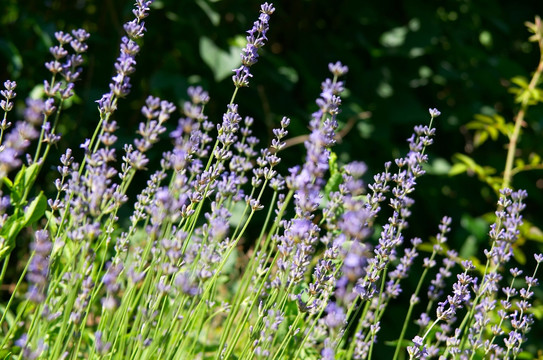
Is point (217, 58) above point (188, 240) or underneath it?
above

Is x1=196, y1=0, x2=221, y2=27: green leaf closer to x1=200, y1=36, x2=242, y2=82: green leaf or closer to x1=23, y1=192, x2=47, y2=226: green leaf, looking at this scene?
x1=200, y1=36, x2=242, y2=82: green leaf

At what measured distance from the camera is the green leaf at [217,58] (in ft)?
8.46

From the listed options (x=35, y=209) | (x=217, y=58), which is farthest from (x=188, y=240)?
(x=217, y=58)

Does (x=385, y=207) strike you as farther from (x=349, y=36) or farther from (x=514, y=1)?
(x=514, y=1)

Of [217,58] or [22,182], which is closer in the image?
[22,182]

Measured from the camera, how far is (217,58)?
2.62m

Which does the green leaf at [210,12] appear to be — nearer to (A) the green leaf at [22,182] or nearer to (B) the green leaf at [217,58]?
(B) the green leaf at [217,58]

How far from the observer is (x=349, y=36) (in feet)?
10.3

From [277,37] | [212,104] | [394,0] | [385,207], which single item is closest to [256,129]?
[212,104]

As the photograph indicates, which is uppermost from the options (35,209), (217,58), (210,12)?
(210,12)

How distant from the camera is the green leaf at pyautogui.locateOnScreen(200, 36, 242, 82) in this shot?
2.58m

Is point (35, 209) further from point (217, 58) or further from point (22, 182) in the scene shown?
point (217, 58)

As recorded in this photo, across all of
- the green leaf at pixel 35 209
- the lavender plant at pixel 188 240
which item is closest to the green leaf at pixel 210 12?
the lavender plant at pixel 188 240

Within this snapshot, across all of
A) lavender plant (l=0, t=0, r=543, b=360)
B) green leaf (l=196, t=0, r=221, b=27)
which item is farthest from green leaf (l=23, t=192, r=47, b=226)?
green leaf (l=196, t=0, r=221, b=27)
